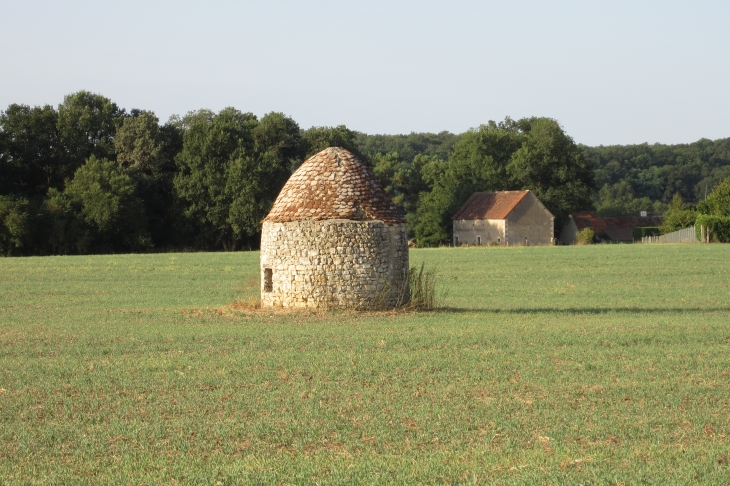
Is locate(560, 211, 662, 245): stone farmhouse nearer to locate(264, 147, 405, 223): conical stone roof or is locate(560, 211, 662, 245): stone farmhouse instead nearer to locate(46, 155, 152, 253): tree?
locate(46, 155, 152, 253): tree

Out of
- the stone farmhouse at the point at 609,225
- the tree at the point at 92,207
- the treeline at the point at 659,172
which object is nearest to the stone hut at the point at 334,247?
the tree at the point at 92,207

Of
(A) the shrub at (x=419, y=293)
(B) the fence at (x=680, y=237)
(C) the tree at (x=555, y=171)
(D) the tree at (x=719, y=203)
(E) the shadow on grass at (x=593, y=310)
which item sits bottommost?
(E) the shadow on grass at (x=593, y=310)

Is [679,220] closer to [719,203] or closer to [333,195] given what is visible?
[719,203]

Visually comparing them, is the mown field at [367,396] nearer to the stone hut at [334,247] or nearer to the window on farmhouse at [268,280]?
the stone hut at [334,247]

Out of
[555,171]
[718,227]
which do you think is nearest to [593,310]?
[718,227]

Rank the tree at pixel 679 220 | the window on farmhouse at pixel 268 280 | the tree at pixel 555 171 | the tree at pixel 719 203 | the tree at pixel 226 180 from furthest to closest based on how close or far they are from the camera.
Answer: the tree at pixel 555 171, the tree at pixel 679 220, the tree at pixel 719 203, the tree at pixel 226 180, the window on farmhouse at pixel 268 280

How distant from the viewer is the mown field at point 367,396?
304 inches

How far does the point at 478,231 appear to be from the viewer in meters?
72.2

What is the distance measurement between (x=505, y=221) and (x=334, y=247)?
5194 cm

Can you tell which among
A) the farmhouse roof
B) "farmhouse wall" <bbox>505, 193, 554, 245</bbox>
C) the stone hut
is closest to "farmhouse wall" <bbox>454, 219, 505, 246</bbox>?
"farmhouse wall" <bbox>505, 193, 554, 245</bbox>

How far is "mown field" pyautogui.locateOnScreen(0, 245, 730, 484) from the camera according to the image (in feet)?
25.3

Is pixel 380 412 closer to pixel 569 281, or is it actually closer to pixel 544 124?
pixel 569 281

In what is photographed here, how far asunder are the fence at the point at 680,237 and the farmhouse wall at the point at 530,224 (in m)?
8.21

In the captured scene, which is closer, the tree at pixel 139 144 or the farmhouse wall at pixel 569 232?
the tree at pixel 139 144
